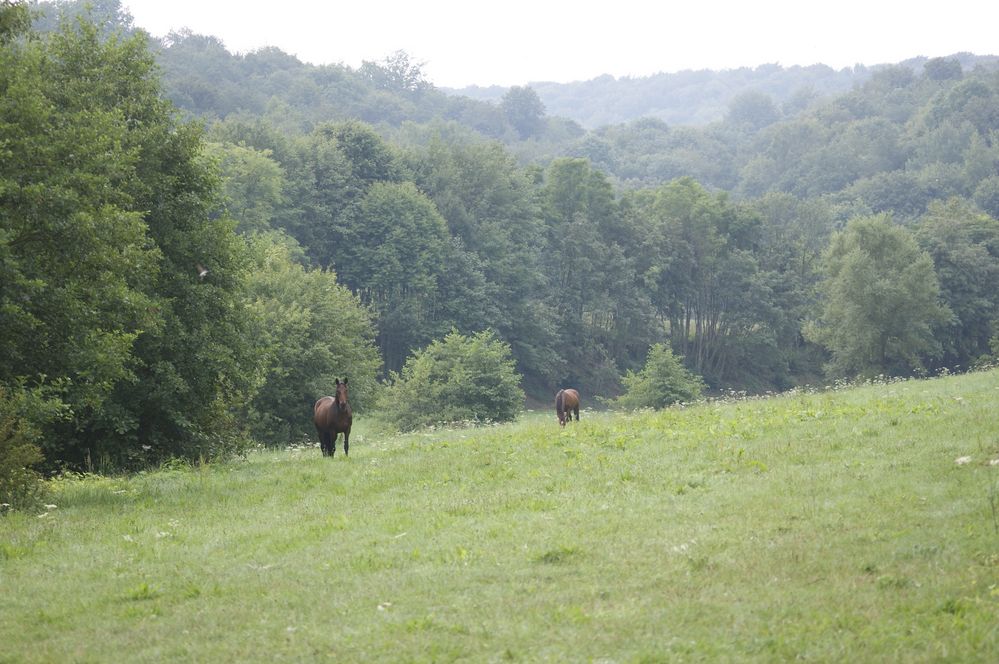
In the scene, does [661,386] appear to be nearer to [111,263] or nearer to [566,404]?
[566,404]

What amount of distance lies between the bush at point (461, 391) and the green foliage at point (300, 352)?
2.80m

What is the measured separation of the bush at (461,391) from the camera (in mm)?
53469

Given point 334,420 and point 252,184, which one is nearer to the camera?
point 334,420

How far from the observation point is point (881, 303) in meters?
81.6

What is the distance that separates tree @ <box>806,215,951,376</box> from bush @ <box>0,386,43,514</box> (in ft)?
243

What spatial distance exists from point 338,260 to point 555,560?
79156 millimetres

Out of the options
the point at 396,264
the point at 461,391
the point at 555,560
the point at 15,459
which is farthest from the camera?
the point at 396,264

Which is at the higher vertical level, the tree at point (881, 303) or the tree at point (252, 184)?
the tree at point (252, 184)

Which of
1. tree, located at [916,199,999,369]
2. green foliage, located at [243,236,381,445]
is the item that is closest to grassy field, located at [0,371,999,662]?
green foliage, located at [243,236,381,445]

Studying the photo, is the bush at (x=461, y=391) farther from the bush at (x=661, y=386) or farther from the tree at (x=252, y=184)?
the tree at (x=252, y=184)

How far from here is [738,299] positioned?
10788cm

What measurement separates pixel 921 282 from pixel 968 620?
261 feet

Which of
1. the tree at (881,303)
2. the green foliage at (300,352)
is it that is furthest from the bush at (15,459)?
the tree at (881,303)

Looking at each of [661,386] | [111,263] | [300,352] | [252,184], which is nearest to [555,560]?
[111,263]
